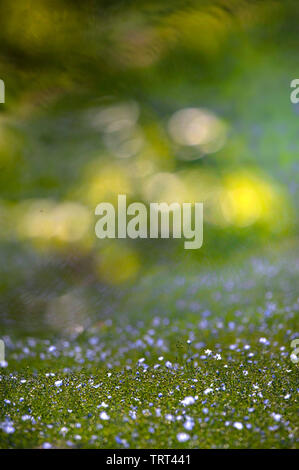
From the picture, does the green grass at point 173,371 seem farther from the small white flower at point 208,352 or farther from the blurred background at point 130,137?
the blurred background at point 130,137

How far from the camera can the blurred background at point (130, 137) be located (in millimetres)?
3639

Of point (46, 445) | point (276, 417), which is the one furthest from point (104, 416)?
point (276, 417)

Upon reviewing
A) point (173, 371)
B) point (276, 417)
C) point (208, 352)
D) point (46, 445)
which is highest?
point (208, 352)

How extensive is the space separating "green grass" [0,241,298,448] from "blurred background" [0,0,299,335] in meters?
0.27

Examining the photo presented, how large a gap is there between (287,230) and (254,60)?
1664 millimetres

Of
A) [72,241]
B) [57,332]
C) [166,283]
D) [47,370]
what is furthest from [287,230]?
[47,370]

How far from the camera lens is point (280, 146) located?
438 cm

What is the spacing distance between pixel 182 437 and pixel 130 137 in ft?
9.85

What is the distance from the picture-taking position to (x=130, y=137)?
167 inches

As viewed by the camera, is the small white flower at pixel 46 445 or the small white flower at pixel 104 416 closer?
the small white flower at pixel 46 445

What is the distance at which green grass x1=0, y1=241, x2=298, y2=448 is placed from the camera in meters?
1.89

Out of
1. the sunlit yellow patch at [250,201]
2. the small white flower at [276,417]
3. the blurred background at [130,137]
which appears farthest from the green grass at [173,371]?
the sunlit yellow patch at [250,201]

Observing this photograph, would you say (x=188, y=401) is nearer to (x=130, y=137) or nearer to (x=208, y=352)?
(x=208, y=352)
